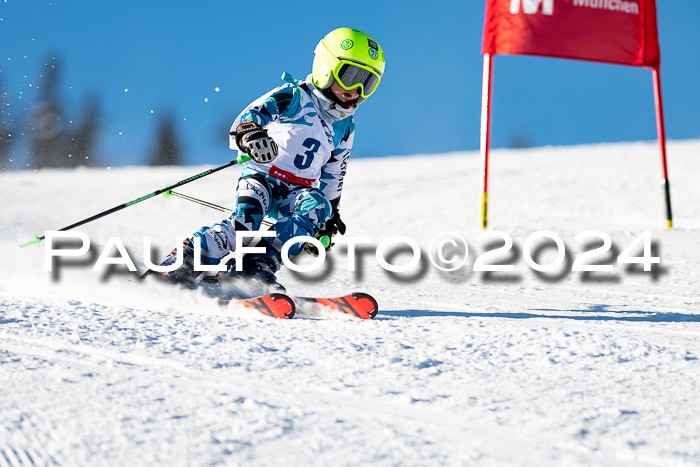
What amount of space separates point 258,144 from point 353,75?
2.13 ft

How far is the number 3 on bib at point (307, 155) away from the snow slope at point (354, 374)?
91 centimetres

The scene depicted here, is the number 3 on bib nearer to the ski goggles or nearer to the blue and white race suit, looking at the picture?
the blue and white race suit

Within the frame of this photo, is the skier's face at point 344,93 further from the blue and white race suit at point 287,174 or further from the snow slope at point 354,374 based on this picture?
the snow slope at point 354,374

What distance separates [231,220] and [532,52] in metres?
5.49

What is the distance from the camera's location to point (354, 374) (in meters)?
2.10

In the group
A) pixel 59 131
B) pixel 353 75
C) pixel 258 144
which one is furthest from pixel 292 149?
pixel 59 131

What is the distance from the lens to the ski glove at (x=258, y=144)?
11.7 feet

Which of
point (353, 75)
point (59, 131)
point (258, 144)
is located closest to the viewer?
point (258, 144)

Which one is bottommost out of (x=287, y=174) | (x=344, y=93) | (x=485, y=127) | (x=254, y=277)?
(x=254, y=277)

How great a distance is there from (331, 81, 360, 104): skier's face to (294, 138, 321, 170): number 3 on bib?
271 millimetres

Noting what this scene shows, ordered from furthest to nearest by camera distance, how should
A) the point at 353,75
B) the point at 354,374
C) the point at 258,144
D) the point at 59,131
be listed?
the point at 59,131
the point at 353,75
the point at 258,144
the point at 354,374

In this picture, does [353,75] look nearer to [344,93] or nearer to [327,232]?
[344,93]

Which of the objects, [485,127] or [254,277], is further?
[485,127]

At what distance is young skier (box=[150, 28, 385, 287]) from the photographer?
3.67 meters
